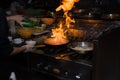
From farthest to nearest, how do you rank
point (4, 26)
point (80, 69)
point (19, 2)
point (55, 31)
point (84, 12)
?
1. point (19, 2)
2. point (84, 12)
3. point (55, 31)
4. point (80, 69)
5. point (4, 26)

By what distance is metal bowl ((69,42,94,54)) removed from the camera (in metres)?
2.06

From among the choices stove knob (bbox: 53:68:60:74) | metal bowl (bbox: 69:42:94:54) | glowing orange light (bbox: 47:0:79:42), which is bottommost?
stove knob (bbox: 53:68:60:74)

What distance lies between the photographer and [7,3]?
362 centimetres

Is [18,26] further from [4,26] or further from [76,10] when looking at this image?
[4,26]

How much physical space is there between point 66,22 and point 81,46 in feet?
2.42

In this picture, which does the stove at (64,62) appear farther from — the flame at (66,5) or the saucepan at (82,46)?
the flame at (66,5)

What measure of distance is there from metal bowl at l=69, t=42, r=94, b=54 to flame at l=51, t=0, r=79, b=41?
19 centimetres

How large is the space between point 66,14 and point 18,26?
0.67m

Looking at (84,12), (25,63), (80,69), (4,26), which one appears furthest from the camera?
(84,12)

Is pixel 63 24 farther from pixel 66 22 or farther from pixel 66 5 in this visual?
pixel 66 5

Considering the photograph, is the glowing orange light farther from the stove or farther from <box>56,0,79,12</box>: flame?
the stove

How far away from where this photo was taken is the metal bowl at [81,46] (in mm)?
2057

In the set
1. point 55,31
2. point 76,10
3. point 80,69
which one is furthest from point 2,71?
point 76,10

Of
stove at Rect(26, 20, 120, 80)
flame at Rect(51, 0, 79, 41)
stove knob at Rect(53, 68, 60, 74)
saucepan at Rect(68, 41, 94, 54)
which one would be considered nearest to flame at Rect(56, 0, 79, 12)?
flame at Rect(51, 0, 79, 41)
